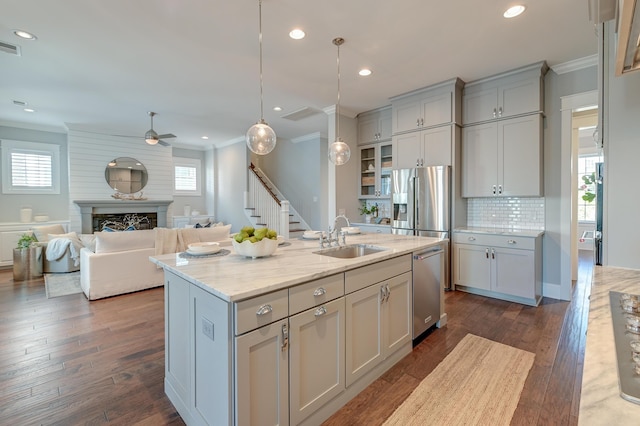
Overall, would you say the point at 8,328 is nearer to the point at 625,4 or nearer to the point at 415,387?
the point at 415,387

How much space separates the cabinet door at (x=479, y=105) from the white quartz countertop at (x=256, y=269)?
8.86ft

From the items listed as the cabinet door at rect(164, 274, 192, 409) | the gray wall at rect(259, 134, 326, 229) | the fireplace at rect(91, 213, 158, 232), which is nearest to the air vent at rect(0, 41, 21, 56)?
the cabinet door at rect(164, 274, 192, 409)

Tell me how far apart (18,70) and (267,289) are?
4745 mm

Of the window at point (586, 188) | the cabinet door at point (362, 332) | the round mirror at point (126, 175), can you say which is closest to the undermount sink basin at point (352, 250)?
the cabinet door at point (362, 332)

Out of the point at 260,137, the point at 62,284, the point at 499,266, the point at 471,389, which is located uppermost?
the point at 260,137

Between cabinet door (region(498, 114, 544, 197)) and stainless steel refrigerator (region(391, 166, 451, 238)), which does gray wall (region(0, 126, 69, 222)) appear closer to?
stainless steel refrigerator (region(391, 166, 451, 238))

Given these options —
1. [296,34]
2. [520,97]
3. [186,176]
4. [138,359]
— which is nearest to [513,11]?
[520,97]

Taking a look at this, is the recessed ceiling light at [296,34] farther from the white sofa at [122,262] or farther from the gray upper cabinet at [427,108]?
the white sofa at [122,262]

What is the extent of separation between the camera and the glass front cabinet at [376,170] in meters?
5.30

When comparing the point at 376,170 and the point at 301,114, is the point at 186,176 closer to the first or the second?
the point at 301,114

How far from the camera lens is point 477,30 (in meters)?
2.90

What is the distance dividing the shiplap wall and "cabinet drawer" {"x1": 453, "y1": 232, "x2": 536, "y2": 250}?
7.04 meters

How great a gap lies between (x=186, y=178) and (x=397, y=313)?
26.3 feet

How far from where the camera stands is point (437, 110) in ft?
14.1
